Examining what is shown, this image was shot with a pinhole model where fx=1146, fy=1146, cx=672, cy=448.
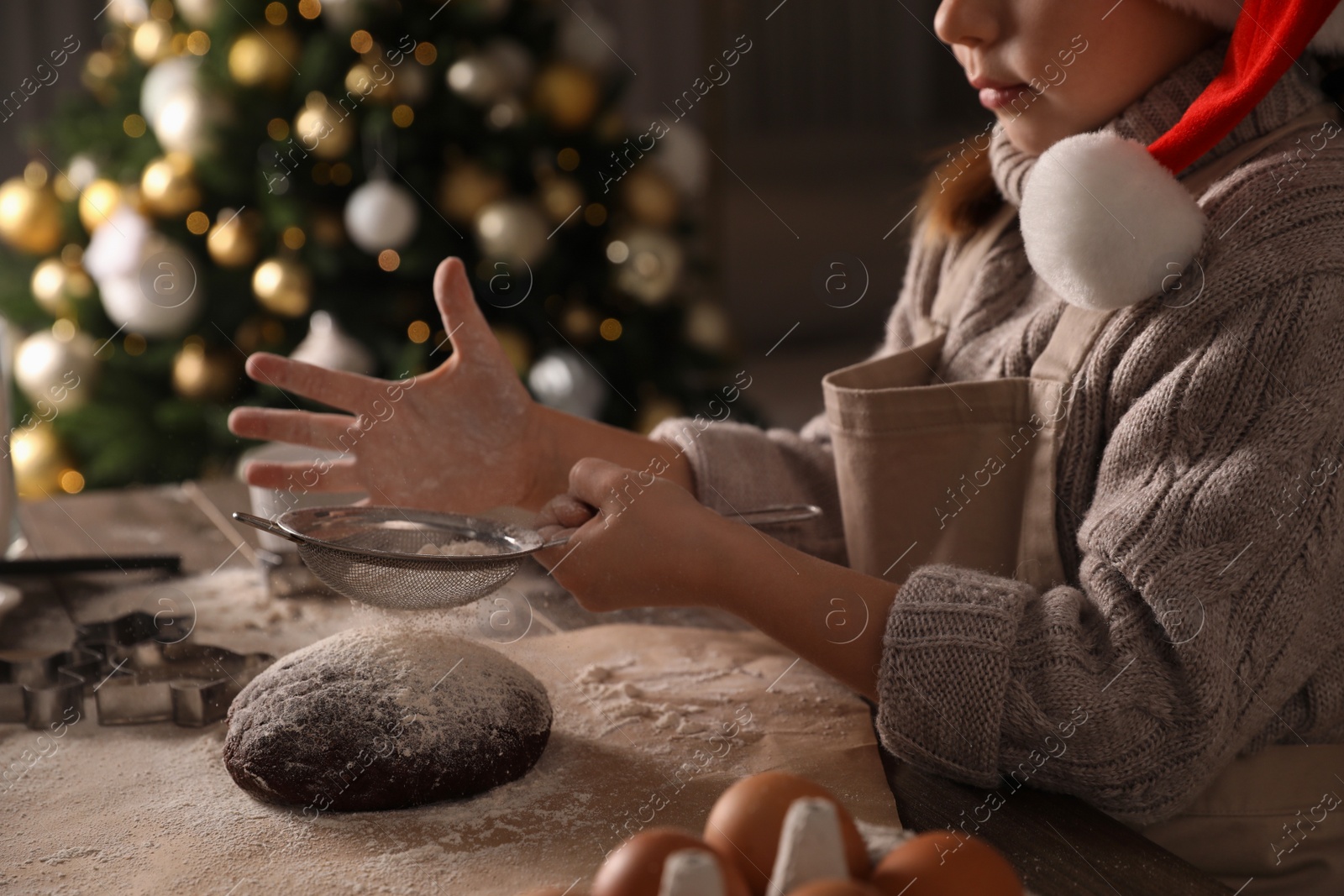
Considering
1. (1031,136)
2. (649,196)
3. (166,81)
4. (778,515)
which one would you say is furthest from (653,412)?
(1031,136)

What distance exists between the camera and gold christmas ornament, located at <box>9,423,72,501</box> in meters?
2.16

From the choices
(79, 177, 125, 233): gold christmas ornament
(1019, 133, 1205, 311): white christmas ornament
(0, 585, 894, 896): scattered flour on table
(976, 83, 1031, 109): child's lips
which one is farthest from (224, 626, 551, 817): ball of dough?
(79, 177, 125, 233): gold christmas ornament

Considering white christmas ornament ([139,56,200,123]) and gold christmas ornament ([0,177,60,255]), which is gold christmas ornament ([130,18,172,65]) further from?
gold christmas ornament ([0,177,60,255])

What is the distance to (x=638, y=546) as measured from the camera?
83cm

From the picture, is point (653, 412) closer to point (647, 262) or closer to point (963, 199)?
point (647, 262)

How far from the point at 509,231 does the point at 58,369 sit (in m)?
0.87

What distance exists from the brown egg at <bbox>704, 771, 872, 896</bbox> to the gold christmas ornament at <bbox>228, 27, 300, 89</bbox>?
1.79 m

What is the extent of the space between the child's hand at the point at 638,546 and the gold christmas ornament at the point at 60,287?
1.68 metres

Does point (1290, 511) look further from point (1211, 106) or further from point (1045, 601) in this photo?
point (1211, 106)

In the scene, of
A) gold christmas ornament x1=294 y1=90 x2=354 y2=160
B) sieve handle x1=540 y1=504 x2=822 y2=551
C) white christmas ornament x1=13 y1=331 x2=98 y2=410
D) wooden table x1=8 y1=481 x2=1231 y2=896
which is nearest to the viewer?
wooden table x1=8 y1=481 x2=1231 y2=896

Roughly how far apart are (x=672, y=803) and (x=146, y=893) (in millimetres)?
300

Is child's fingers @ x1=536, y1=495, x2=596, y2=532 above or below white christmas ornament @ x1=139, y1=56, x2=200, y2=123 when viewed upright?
below

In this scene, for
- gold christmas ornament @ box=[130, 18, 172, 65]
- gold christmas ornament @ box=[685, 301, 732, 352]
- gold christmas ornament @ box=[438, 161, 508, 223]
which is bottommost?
gold christmas ornament @ box=[685, 301, 732, 352]

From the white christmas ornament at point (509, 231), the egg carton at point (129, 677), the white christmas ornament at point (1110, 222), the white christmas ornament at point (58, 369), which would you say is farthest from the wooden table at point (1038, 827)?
the white christmas ornament at point (58, 369)
